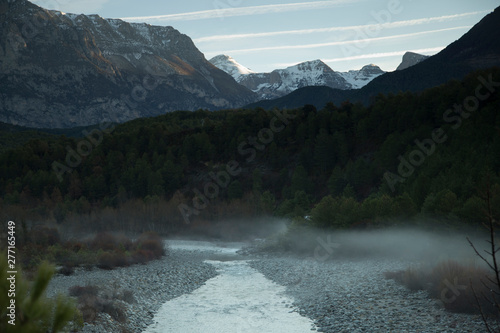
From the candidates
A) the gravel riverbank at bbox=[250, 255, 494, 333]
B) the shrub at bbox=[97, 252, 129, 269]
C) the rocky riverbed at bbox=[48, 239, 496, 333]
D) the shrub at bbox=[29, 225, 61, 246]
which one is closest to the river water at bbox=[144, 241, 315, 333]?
the rocky riverbed at bbox=[48, 239, 496, 333]

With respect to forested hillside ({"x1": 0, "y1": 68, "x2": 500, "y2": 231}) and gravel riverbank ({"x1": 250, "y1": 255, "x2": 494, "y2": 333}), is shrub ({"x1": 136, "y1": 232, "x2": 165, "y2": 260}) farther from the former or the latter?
forested hillside ({"x1": 0, "y1": 68, "x2": 500, "y2": 231})

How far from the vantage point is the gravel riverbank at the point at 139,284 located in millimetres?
19011

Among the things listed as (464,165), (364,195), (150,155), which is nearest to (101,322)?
(464,165)

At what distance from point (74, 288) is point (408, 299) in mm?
17928

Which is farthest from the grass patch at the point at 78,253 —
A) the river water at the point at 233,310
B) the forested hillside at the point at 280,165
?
the forested hillside at the point at 280,165

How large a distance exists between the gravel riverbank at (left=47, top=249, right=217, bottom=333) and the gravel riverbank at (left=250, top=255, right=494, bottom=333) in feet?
24.7

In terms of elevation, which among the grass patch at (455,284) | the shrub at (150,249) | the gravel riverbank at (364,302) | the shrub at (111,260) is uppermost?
the grass patch at (455,284)


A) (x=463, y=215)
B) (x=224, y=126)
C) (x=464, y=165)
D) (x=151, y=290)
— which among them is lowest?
(x=151, y=290)

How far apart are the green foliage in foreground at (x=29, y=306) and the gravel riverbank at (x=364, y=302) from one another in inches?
620

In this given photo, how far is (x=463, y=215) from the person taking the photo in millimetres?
32906

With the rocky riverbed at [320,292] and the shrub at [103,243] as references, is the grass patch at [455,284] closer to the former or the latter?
the rocky riverbed at [320,292]

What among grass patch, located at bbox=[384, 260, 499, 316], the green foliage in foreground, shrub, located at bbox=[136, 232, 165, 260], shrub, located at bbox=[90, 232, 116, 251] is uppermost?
the green foliage in foreground

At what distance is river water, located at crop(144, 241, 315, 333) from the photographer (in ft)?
63.3

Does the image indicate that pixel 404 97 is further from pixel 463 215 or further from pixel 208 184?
pixel 463 215
